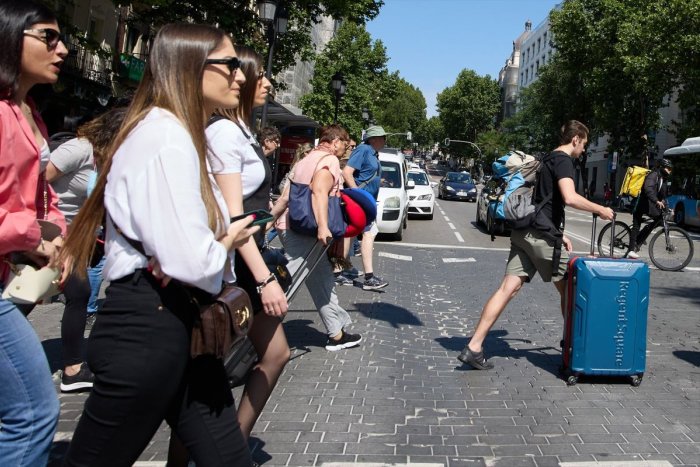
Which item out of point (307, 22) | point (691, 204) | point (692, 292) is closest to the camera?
point (692, 292)

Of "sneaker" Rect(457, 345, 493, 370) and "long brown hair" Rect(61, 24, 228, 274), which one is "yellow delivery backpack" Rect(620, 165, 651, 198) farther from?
"long brown hair" Rect(61, 24, 228, 274)

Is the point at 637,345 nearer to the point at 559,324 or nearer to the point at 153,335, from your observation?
the point at 559,324

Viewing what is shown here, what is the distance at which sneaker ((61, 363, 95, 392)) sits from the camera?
475 cm

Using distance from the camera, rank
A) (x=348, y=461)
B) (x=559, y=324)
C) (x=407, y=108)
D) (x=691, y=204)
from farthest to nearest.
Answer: (x=407, y=108)
(x=691, y=204)
(x=559, y=324)
(x=348, y=461)

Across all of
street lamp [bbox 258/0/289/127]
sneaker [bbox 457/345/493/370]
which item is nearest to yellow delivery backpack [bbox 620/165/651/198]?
street lamp [bbox 258/0/289/127]

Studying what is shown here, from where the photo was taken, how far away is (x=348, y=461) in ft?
12.3

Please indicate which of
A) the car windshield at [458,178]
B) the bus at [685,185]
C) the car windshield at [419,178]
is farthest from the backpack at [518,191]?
the car windshield at [458,178]

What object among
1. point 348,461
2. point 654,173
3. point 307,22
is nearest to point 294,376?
point 348,461

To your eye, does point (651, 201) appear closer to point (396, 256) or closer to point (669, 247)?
point (669, 247)

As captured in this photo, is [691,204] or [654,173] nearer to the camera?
[654,173]

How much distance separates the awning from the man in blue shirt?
1049 inches

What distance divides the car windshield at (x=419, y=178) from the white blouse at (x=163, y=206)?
22.5 metres

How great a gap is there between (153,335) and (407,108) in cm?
13689

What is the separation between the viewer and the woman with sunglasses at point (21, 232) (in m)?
2.23
